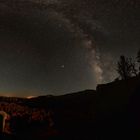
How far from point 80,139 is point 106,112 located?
2936mm

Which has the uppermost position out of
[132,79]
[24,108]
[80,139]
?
[132,79]

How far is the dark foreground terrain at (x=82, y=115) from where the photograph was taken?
15203 mm

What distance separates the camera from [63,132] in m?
18.3

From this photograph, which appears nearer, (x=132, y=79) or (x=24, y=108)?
(x=132, y=79)

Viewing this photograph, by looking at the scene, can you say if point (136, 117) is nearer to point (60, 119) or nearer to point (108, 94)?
point (108, 94)

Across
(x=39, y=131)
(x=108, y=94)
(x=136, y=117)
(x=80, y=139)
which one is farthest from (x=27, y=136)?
(x=136, y=117)

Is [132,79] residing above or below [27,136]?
above

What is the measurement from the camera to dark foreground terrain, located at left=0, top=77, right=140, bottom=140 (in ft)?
49.9

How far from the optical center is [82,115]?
18844mm

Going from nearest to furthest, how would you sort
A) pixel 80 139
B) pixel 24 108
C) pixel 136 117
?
pixel 136 117 < pixel 80 139 < pixel 24 108

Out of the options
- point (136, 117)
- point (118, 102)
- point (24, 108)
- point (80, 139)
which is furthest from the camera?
point (24, 108)

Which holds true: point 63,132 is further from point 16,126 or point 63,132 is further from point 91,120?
point 16,126

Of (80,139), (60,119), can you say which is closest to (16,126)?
(60,119)

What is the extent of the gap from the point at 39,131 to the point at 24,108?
2.29 metres
